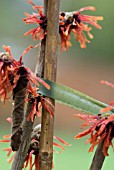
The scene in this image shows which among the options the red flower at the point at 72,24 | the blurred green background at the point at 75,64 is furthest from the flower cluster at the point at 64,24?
the blurred green background at the point at 75,64

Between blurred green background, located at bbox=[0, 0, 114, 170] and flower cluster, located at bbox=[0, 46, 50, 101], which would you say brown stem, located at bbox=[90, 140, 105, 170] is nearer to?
flower cluster, located at bbox=[0, 46, 50, 101]

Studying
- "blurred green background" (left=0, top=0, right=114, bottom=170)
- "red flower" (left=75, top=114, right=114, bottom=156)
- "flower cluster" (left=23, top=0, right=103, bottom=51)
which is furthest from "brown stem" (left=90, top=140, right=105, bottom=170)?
"blurred green background" (left=0, top=0, right=114, bottom=170)

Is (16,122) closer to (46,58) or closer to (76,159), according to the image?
(46,58)

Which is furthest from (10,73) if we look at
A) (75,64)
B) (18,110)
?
(75,64)

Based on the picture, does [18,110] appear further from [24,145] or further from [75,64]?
[75,64]

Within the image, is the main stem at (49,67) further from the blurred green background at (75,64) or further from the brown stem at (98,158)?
the blurred green background at (75,64)

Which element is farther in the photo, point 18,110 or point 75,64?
point 75,64

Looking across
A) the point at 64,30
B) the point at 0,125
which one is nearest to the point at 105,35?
the point at 0,125
